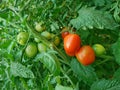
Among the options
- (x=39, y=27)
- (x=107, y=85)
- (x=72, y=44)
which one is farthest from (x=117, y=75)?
(x=39, y=27)

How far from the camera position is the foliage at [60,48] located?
766mm

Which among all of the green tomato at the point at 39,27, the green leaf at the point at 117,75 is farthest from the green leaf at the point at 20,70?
the green leaf at the point at 117,75

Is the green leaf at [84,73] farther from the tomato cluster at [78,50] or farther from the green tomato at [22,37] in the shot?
the green tomato at [22,37]

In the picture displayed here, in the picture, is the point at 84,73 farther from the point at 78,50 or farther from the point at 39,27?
the point at 39,27

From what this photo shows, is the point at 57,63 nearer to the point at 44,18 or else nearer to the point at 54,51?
the point at 54,51

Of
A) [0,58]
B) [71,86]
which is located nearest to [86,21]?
[71,86]

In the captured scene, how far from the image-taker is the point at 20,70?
0.79 meters

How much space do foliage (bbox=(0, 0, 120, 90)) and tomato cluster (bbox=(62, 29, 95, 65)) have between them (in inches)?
0.8

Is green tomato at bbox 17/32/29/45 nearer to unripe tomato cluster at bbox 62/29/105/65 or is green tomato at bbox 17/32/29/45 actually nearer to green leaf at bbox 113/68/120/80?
unripe tomato cluster at bbox 62/29/105/65

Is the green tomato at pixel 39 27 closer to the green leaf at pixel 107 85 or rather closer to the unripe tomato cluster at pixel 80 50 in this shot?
the unripe tomato cluster at pixel 80 50

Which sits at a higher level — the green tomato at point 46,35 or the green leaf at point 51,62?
the green tomato at point 46,35

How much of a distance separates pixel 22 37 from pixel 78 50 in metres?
0.15

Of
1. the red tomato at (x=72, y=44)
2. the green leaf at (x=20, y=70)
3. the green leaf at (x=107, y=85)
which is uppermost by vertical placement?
the red tomato at (x=72, y=44)

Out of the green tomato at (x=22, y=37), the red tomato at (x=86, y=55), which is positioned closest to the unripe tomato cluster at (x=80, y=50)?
the red tomato at (x=86, y=55)
